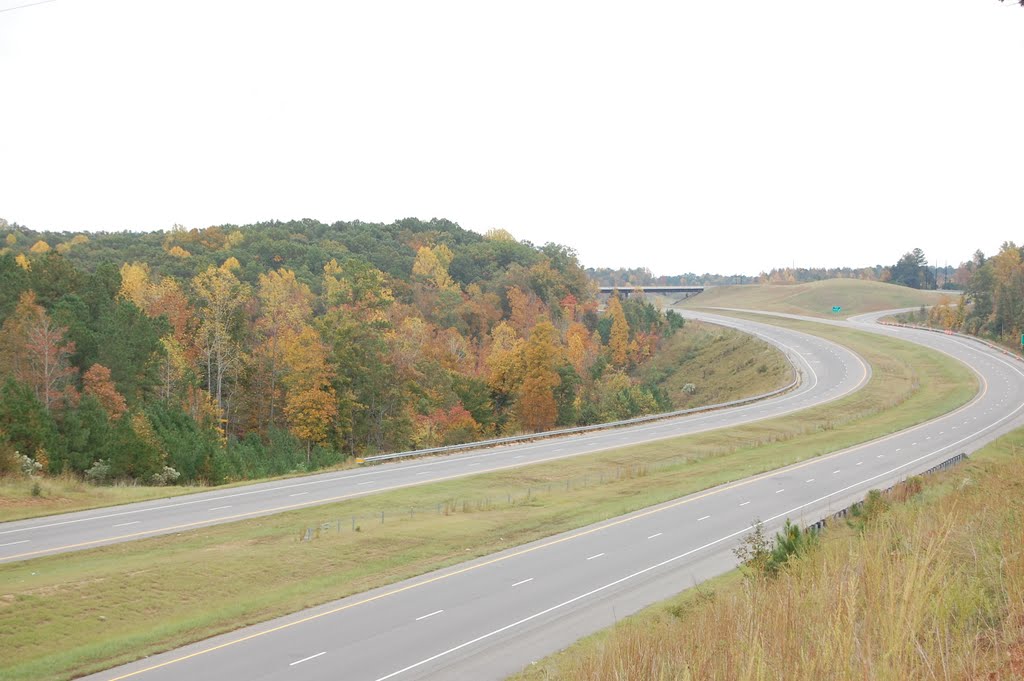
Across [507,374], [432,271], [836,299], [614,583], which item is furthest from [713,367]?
[614,583]

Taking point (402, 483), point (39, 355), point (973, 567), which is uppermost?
point (973, 567)

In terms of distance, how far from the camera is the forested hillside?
155 feet

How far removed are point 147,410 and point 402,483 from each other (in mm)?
23320

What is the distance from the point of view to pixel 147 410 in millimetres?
53188

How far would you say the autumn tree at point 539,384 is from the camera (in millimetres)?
79938

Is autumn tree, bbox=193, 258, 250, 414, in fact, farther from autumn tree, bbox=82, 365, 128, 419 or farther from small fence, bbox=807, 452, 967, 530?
small fence, bbox=807, 452, 967, 530

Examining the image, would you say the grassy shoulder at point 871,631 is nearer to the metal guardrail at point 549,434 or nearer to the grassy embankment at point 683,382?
the grassy embankment at point 683,382

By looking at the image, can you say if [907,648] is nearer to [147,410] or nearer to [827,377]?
[147,410]

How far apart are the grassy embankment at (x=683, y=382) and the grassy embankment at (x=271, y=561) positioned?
817 centimetres

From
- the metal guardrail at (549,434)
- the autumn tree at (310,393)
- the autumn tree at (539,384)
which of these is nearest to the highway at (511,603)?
the metal guardrail at (549,434)

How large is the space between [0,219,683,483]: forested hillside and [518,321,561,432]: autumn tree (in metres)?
0.15

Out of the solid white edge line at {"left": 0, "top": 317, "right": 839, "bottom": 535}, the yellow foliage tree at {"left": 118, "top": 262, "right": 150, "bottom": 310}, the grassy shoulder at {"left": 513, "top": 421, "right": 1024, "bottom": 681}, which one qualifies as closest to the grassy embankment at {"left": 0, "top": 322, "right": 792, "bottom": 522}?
the solid white edge line at {"left": 0, "top": 317, "right": 839, "bottom": 535}

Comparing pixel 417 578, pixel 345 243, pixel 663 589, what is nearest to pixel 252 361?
pixel 417 578

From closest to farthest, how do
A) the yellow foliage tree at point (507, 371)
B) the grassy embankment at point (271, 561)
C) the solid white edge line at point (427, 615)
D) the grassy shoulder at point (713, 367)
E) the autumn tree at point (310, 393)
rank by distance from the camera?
the grassy embankment at point (271, 561)
the solid white edge line at point (427, 615)
the autumn tree at point (310, 393)
the yellow foliage tree at point (507, 371)
the grassy shoulder at point (713, 367)
